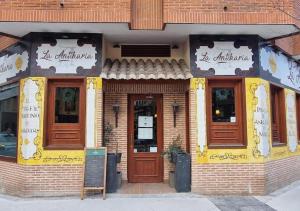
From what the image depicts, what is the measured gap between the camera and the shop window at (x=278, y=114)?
1077cm

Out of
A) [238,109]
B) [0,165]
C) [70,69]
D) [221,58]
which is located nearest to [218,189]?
[238,109]

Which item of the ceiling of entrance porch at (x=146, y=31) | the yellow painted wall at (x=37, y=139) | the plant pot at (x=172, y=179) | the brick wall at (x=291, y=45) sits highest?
the brick wall at (x=291, y=45)

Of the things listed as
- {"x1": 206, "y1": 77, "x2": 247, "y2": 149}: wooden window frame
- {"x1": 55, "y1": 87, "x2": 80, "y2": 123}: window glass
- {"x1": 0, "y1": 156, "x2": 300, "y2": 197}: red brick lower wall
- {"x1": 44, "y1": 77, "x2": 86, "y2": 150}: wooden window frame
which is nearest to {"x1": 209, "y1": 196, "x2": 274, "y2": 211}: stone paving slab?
{"x1": 0, "y1": 156, "x2": 300, "y2": 197}: red brick lower wall

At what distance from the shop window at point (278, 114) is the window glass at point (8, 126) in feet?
25.3

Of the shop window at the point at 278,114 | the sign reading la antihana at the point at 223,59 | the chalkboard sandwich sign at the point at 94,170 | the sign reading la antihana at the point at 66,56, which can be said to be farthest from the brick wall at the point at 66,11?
the shop window at the point at 278,114

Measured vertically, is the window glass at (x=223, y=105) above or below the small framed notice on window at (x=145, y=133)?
above

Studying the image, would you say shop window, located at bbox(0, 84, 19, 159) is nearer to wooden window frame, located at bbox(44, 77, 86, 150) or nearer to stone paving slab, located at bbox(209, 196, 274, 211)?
wooden window frame, located at bbox(44, 77, 86, 150)

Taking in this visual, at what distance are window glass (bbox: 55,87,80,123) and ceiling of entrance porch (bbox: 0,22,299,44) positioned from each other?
1.63m

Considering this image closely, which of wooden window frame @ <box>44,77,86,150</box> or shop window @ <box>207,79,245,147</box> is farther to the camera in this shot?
shop window @ <box>207,79,245,147</box>

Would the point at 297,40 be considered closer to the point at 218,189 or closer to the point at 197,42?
the point at 197,42

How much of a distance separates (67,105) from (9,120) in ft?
6.95

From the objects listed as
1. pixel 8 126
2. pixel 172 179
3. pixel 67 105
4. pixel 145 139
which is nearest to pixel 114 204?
pixel 172 179

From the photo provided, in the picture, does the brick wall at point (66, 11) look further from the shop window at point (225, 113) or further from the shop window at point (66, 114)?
the shop window at point (225, 113)

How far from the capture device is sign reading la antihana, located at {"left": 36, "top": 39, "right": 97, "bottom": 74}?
9.23m
